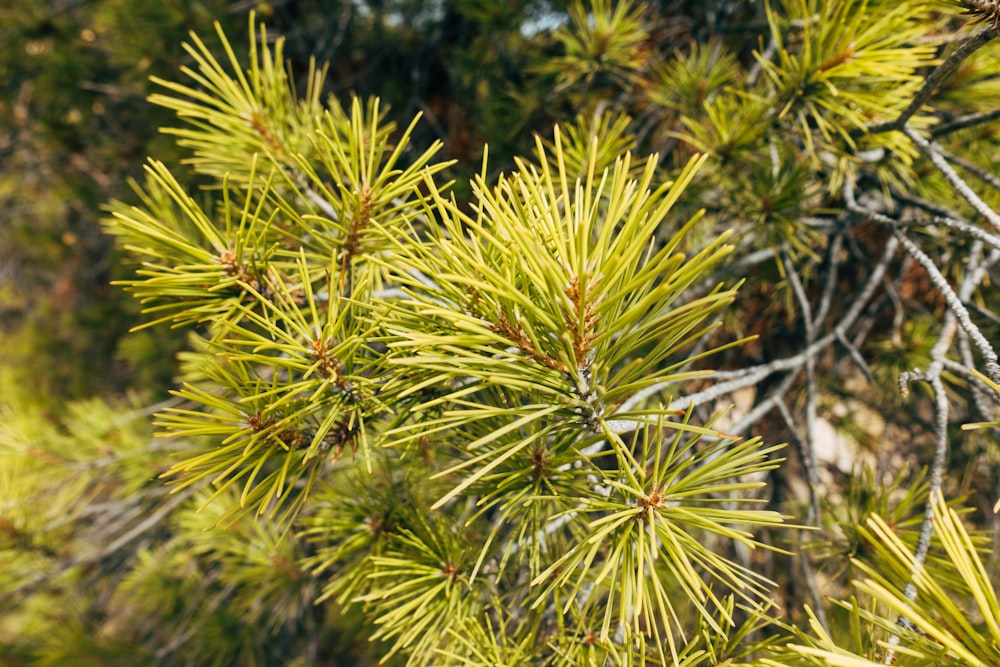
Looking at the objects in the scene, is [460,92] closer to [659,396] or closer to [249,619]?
[659,396]

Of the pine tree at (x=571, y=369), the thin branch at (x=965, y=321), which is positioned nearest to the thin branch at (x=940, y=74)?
the pine tree at (x=571, y=369)

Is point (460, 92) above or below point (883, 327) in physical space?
above

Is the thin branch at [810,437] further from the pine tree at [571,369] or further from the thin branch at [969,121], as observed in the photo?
the thin branch at [969,121]

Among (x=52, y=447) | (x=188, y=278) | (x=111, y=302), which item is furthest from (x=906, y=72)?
(x=111, y=302)

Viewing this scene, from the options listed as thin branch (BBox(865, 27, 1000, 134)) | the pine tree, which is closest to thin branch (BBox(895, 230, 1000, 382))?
the pine tree

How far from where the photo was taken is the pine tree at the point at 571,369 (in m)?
0.35

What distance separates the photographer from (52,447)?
1.06 metres

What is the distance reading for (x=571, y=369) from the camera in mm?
336

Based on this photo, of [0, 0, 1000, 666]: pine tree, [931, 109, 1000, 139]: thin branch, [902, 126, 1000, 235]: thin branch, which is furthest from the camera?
[931, 109, 1000, 139]: thin branch

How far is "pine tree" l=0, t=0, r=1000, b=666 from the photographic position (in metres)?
0.35

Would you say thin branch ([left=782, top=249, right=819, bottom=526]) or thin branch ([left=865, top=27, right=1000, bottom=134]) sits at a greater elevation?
thin branch ([left=865, top=27, right=1000, bottom=134])

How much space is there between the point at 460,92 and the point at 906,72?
1015 mm

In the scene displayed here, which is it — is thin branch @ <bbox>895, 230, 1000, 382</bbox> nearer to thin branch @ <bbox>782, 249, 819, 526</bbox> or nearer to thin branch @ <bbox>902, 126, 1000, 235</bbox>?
thin branch @ <bbox>902, 126, 1000, 235</bbox>

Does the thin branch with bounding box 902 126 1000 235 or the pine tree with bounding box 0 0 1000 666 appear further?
the thin branch with bounding box 902 126 1000 235
